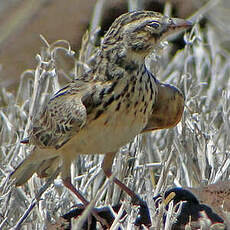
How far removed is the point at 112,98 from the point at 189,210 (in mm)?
800

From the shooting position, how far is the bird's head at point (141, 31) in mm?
4148

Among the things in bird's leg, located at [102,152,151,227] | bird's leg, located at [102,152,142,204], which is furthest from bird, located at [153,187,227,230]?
bird's leg, located at [102,152,142,204]

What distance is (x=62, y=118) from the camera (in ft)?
13.6

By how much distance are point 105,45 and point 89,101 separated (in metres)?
0.41

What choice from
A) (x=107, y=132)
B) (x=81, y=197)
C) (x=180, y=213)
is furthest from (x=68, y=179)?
(x=180, y=213)

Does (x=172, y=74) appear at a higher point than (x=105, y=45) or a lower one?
lower

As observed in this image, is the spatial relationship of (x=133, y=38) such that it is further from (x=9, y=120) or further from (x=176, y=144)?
(x=9, y=120)

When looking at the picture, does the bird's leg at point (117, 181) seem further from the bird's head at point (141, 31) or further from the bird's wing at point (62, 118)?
the bird's head at point (141, 31)

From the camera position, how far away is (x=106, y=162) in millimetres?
4504

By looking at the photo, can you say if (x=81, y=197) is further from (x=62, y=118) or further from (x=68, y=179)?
(x=62, y=118)

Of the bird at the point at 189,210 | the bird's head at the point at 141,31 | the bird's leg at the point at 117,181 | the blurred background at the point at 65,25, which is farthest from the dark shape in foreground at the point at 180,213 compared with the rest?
the blurred background at the point at 65,25

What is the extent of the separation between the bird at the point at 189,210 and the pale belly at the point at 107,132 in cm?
42

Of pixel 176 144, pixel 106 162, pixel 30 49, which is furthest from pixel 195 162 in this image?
pixel 30 49

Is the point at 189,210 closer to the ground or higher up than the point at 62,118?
closer to the ground
